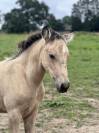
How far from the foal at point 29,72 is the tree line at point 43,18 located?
145 feet

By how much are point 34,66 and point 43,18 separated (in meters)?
53.9

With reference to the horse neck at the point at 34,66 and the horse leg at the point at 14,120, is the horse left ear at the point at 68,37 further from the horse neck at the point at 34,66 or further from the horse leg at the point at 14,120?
the horse leg at the point at 14,120

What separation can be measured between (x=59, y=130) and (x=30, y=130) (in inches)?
64.2

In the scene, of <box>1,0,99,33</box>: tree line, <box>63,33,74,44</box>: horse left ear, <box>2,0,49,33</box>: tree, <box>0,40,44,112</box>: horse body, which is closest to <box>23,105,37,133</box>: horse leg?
<box>0,40,44,112</box>: horse body

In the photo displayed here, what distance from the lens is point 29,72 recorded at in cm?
545

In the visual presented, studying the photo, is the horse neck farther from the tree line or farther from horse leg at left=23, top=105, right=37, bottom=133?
the tree line

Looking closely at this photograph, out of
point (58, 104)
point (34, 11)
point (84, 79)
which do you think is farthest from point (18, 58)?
point (34, 11)

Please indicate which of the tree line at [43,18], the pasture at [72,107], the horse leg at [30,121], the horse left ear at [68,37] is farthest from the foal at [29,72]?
the tree line at [43,18]

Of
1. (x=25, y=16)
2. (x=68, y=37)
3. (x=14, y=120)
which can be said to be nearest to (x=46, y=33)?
(x=68, y=37)

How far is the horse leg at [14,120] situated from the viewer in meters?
5.24

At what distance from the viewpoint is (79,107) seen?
Answer: 880 cm

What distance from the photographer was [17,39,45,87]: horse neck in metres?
5.36

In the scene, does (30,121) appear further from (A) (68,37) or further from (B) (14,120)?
(A) (68,37)

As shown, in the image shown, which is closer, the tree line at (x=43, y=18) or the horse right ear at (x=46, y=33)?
the horse right ear at (x=46, y=33)
